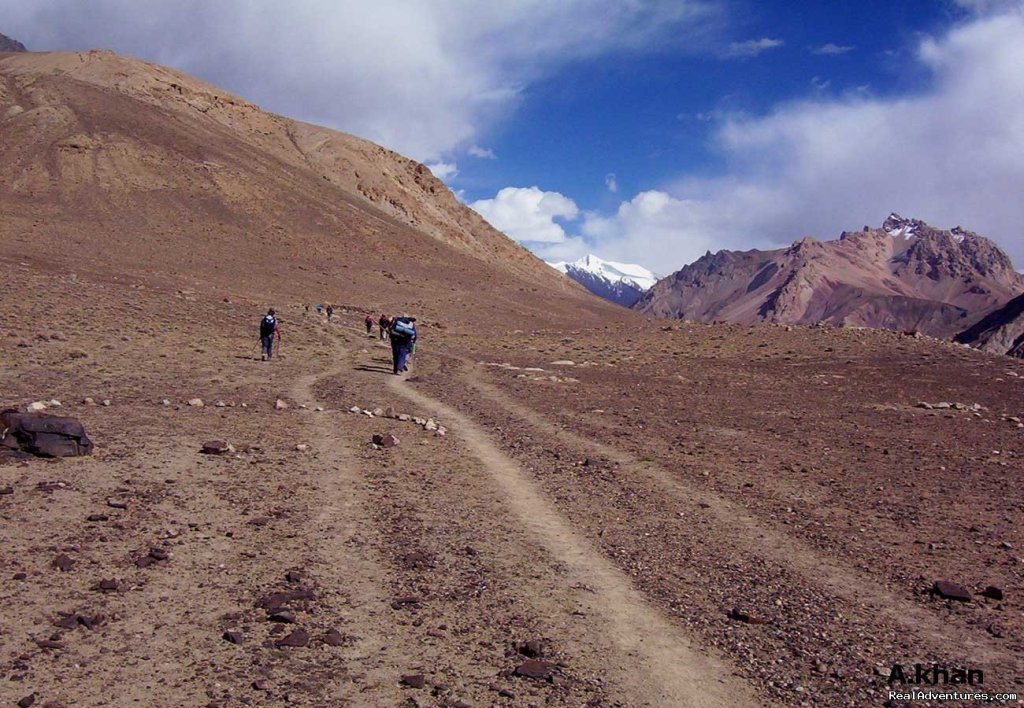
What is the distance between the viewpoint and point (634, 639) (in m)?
6.50

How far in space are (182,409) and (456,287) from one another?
182 ft

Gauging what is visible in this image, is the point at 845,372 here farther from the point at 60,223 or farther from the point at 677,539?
the point at 60,223

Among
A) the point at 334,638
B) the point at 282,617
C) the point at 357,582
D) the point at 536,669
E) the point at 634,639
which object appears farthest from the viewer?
the point at 357,582

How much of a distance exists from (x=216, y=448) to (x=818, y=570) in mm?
8330

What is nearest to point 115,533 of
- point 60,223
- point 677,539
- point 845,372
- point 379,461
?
point 379,461

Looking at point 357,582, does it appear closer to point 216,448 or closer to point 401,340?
point 216,448

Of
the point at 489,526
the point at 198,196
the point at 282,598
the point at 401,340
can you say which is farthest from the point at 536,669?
the point at 198,196

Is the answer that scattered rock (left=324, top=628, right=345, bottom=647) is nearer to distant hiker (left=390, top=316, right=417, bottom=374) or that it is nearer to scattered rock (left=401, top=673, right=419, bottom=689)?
scattered rock (left=401, top=673, right=419, bottom=689)

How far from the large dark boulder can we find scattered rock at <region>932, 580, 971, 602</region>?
10438 mm

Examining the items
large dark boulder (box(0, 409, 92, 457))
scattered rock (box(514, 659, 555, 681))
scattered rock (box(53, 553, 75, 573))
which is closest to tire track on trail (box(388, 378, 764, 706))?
scattered rock (box(514, 659, 555, 681))

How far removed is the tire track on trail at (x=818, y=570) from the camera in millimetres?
6539

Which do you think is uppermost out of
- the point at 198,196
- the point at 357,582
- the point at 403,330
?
the point at 198,196

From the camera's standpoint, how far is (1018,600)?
24.3ft

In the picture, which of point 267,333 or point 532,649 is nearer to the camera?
point 532,649
